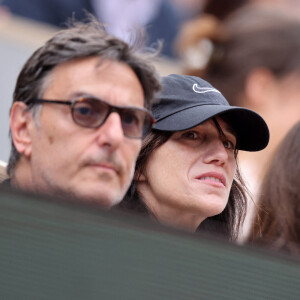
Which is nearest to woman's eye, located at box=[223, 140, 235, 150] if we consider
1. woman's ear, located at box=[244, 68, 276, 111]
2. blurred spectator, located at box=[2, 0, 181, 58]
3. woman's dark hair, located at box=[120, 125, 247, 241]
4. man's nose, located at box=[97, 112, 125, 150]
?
woman's dark hair, located at box=[120, 125, 247, 241]

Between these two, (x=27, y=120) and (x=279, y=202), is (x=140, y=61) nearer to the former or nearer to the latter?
(x=27, y=120)

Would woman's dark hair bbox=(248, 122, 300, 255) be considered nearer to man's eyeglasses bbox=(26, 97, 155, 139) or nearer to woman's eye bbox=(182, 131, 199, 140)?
woman's eye bbox=(182, 131, 199, 140)

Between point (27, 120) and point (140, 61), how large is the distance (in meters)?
0.27

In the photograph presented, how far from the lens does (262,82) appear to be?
2051mm

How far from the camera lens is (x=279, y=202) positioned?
78.0 inches

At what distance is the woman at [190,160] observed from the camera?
1.47 meters

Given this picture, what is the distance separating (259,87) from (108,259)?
1.07 metres

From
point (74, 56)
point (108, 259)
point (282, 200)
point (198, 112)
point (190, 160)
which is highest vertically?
point (74, 56)

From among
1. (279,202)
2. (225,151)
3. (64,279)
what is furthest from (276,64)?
(64,279)

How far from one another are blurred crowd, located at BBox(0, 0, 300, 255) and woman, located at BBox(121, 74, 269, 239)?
0.76 feet

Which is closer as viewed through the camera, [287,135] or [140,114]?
[140,114]

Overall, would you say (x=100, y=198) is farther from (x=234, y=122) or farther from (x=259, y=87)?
(x=259, y=87)

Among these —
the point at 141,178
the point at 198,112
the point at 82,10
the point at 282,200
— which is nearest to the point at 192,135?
the point at 198,112

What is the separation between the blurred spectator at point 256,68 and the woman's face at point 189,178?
1.21ft
